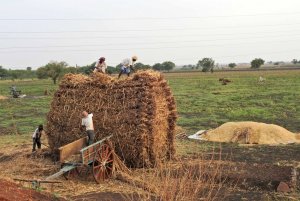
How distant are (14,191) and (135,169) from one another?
194 inches

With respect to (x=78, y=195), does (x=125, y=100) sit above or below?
above

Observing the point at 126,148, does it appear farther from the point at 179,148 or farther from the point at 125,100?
the point at 179,148

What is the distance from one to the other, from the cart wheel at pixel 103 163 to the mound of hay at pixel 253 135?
250 inches

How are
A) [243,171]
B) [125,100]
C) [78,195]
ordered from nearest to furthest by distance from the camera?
[78,195] < [243,171] < [125,100]

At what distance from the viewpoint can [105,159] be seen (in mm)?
11711

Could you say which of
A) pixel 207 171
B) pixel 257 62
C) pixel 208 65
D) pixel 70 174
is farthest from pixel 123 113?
pixel 257 62

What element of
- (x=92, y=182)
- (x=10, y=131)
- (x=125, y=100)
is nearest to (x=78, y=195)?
(x=92, y=182)

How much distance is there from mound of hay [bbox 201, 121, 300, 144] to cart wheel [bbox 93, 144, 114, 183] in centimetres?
636

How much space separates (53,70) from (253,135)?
6306cm

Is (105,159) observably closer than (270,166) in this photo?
Yes

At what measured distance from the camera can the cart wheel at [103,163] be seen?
11.4 metres

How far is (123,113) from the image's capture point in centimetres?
1280

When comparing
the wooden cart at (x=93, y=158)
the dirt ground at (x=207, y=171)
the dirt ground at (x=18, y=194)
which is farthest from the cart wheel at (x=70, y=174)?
the dirt ground at (x=18, y=194)

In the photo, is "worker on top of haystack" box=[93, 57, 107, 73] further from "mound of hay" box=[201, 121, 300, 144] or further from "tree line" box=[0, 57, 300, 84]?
"mound of hay" box=[201, 121, 300, 144]
